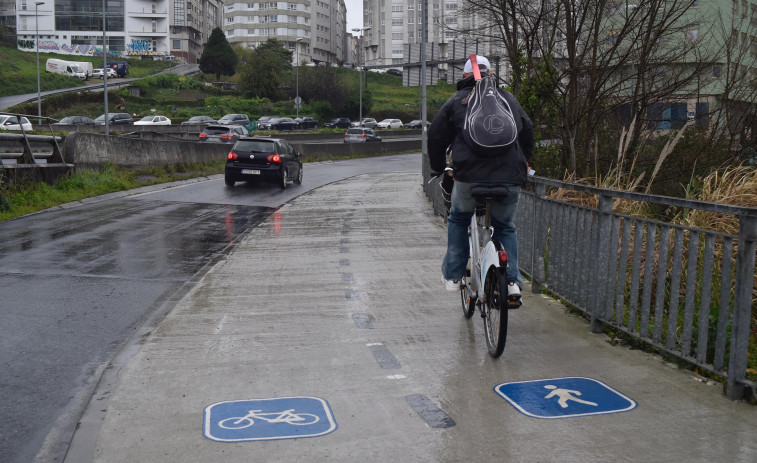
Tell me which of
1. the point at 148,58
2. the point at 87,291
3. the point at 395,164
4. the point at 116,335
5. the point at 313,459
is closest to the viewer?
the point at 313,459

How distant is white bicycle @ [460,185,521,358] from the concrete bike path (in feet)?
0.71

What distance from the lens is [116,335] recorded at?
6914 mm

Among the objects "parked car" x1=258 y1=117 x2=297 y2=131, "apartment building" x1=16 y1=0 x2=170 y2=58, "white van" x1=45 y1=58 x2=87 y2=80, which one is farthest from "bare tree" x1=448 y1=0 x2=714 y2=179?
"apartment building" x1=16 y1=0 x2=170 y2=58

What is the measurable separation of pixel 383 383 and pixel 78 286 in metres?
4.97

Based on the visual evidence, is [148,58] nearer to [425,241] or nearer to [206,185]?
[206,185]

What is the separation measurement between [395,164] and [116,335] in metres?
36.3

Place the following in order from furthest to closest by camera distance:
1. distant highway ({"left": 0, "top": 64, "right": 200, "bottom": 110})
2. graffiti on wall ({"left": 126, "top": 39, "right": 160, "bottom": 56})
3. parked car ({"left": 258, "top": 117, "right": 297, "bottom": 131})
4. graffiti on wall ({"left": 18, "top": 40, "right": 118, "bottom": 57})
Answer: graffiti on wall ({"left": 126, "top": 39, "right": 160, "bottom": 56}) → graffiti on wall ({"left": 18, "top": 40, "right": 118, "bottom": 57}) → distant highway ({"left": 0, "top": 64, "right": 200, "bottom": 110}) → parked car ({"left": 258, "top": 117, "right": 297, "bottom": 131})

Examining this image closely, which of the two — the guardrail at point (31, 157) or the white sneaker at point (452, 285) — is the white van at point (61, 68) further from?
the white sneaker at point (452, 285)

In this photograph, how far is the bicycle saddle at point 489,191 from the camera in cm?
586

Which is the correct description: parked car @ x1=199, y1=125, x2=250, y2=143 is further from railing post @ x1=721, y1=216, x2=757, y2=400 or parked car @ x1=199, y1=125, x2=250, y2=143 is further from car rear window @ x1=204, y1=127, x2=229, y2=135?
railing post @ x1=721, y1=216, x2=757, y2=400

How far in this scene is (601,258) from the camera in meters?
6.43

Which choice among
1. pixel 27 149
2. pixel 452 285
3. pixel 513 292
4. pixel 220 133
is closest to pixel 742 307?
pixel 513 292

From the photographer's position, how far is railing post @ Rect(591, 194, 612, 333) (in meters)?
6.37

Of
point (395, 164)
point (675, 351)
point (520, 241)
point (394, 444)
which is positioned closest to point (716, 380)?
point (675, 351)
